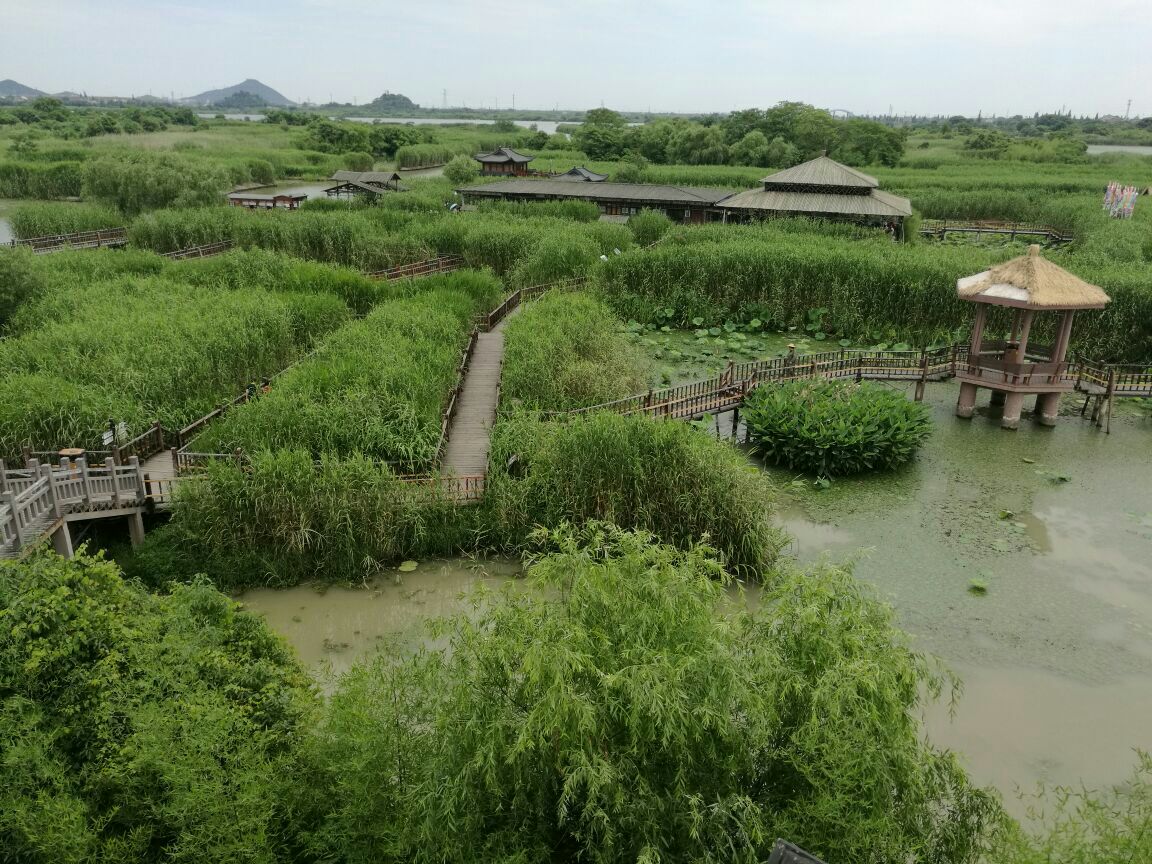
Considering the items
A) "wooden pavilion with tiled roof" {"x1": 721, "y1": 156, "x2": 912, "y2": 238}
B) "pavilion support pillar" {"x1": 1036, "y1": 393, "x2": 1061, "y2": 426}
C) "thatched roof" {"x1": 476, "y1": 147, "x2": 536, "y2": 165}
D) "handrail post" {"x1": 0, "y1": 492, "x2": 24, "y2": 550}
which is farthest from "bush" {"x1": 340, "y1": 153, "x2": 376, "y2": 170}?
"handrail post" {"x1": 0, "y1": 492, "x2": 24, "y2": 550}

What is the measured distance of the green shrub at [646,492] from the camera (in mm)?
12883

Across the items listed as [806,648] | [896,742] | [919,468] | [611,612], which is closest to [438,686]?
[611,612]

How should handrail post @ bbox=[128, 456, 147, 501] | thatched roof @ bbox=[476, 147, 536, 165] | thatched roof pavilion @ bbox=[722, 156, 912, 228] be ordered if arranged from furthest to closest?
thatched roof @ bbox=[476, 147, 536, 165] → thatched roof pavilion @ bbox=[722, 156, 912, 228] → handrail post @ bbox=[128, 456, 147, 501]

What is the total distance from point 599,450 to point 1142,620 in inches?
347

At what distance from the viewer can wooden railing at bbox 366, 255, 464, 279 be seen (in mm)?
29811

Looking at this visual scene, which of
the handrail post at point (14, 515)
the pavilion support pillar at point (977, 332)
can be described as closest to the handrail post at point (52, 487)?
the handrail post at point (14, 515)

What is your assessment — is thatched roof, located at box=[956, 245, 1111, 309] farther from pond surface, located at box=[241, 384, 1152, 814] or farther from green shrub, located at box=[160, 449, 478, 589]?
green shrub, located at box=[160, 449, 478, 589]

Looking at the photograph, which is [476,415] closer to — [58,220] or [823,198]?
[823,198]

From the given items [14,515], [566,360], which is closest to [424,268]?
[566,360]

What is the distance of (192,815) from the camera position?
18.8 ft

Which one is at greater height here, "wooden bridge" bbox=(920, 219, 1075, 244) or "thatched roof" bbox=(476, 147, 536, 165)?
"thatched roof" bbox=(476, 147, 536, 165)

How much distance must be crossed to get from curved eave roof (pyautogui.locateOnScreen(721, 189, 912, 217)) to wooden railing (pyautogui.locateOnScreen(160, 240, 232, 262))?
76.9 ft

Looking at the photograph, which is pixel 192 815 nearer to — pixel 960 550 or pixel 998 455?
pixel 960 550

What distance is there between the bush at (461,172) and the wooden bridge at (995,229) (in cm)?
3115
